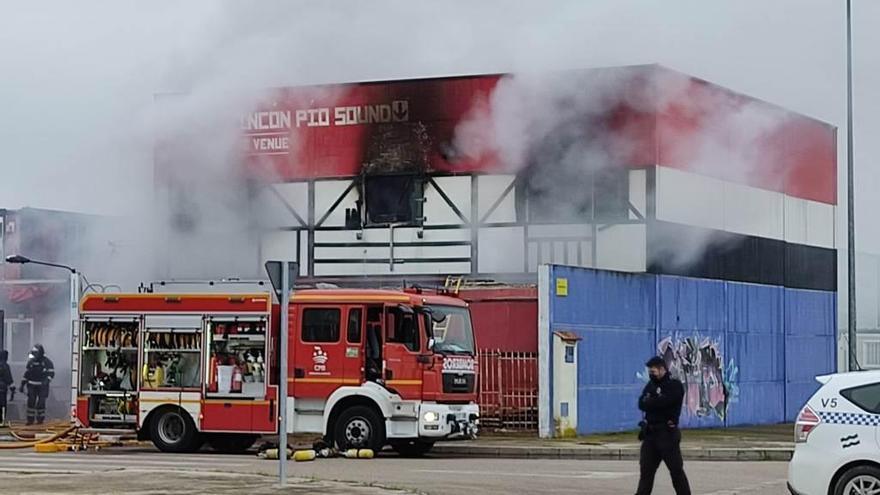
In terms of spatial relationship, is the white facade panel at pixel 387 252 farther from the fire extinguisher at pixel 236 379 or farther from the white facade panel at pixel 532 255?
the fire extinguisher at pixel 236 379

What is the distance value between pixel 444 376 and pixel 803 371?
18.1 metres

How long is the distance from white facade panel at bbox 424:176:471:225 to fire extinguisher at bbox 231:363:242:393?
11.7 m

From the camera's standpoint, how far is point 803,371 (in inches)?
1674

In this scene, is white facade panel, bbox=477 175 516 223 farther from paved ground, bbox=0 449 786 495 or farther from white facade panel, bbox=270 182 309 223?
paved ground, bbox=0 449 786 495

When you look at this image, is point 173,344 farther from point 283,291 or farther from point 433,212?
point 433,212

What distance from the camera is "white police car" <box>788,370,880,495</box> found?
16.2m

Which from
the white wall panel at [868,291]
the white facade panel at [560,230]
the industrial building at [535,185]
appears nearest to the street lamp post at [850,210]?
the industrial building at [535,185]

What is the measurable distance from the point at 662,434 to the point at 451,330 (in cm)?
1075

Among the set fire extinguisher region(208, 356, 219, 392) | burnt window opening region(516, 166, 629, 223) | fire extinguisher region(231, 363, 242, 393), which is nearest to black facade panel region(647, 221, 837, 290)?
burnt window opening region(516, 166, 629, 223)

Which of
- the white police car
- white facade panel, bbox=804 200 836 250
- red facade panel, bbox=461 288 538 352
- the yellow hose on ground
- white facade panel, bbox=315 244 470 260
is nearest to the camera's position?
the white police car

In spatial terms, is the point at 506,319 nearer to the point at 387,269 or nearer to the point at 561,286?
the point at 561,286

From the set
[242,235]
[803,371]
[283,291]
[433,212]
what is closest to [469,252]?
[433,212]

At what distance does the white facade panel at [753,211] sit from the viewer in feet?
126

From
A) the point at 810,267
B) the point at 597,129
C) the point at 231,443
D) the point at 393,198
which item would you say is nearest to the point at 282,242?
the point at 393,198
